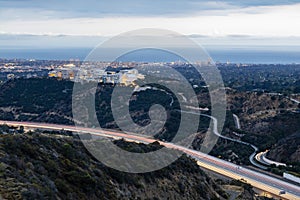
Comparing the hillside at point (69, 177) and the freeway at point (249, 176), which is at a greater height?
the hillside at point (69, 177)

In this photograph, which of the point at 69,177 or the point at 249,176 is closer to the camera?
the point at 69,177

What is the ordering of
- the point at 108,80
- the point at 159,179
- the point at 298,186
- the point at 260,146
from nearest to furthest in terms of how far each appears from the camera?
the point at 159,179 < the point at 298,186 < the point at 260,146 < the point at 108,80

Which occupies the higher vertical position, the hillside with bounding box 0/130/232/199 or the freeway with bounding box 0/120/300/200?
the hillside with bounding box 0/130/232/199

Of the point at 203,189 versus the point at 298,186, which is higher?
the point at 203,189

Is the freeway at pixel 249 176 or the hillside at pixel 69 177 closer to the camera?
the hillside at pixel 69 177

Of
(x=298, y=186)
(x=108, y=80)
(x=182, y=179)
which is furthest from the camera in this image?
(x=108, y=80)

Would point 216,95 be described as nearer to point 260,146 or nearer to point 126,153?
point 260,146

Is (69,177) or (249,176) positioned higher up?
(69,177)

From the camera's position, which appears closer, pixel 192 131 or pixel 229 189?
pixel 229 189

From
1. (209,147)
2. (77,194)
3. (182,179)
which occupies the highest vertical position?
(77,194)

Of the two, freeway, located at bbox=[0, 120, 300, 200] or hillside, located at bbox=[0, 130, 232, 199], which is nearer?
hillside, located at bbox=[0, 130, 232, 199]

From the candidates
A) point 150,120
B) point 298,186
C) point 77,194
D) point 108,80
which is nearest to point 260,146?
point 298,186
